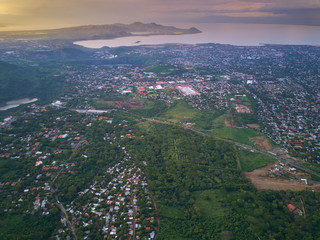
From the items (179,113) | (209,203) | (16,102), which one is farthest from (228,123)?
(16,102)

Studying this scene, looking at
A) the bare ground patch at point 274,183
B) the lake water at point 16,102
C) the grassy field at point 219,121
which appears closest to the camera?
the bare ground patch at point 274,183

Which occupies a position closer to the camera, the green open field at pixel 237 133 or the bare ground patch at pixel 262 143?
the bare ground patch at pixel 262 143

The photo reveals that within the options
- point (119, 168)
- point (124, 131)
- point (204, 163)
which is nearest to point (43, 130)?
point (124, 131)

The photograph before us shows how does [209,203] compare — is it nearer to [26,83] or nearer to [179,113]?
[179,113]

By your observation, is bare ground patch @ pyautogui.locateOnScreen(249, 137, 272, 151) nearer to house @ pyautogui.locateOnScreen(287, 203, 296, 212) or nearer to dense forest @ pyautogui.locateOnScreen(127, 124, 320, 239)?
dense forest @ pyautogui.locateOnScreen(127, 124, 320, 239)

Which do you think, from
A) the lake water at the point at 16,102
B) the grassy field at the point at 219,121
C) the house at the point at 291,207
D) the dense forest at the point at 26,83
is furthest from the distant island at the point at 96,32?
the house at the point at 291,207

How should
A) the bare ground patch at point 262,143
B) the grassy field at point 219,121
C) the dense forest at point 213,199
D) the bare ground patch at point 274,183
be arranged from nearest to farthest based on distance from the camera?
the dense forest at point 213,199 → the bare ground patch at point 274,183 → the bare ground patch at point 262,143 → the grassy field at point 219,121

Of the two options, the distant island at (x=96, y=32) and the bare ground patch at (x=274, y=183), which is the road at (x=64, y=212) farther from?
the distant island at (x=96, y=32)
